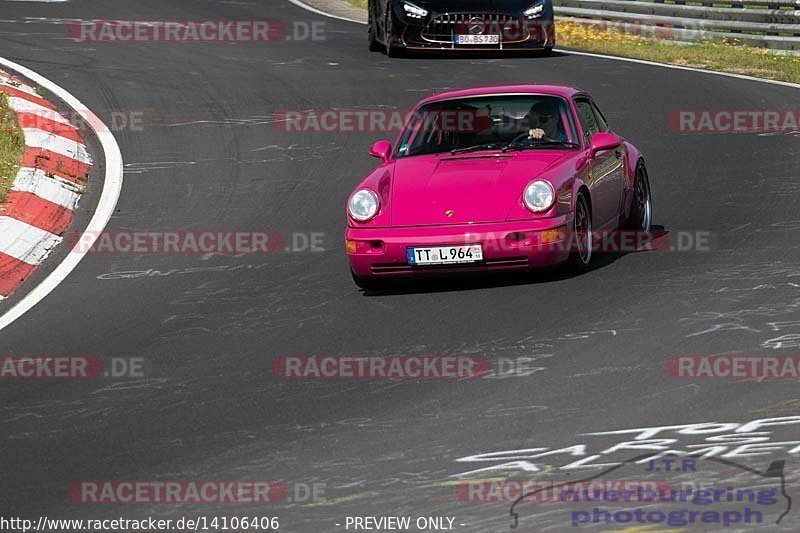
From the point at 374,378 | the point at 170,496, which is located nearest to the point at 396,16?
the point at 374,378

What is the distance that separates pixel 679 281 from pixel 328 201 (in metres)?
4.03

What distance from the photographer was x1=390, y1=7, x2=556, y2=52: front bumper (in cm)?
2080

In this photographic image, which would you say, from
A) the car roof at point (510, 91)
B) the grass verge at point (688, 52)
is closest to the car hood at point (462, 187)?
the car roof at point (510, 91)

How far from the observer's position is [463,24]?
20.8 meters

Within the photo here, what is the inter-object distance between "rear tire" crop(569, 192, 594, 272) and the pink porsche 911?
0.4 inches

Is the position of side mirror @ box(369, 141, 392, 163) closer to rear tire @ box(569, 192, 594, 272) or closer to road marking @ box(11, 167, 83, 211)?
rear tire @ box(569, 192, 594, 272)

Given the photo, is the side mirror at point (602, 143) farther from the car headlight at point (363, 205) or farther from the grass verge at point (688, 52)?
the grass verge at point (688, 52)

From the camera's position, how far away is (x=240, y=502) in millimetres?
5793

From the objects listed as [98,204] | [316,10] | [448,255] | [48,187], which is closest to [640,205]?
[448,255]

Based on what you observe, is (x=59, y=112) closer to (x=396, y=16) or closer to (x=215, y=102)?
(x=215, y=102)

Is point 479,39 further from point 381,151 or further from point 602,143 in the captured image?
point 602,143

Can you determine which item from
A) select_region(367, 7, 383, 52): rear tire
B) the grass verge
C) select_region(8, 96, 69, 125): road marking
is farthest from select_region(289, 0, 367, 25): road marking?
select_region(8, 96, 69, 125): road marking

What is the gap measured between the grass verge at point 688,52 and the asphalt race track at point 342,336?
219 inches

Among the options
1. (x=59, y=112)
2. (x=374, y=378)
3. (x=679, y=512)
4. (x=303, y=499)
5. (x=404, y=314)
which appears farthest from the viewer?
(x=59, y=112)
